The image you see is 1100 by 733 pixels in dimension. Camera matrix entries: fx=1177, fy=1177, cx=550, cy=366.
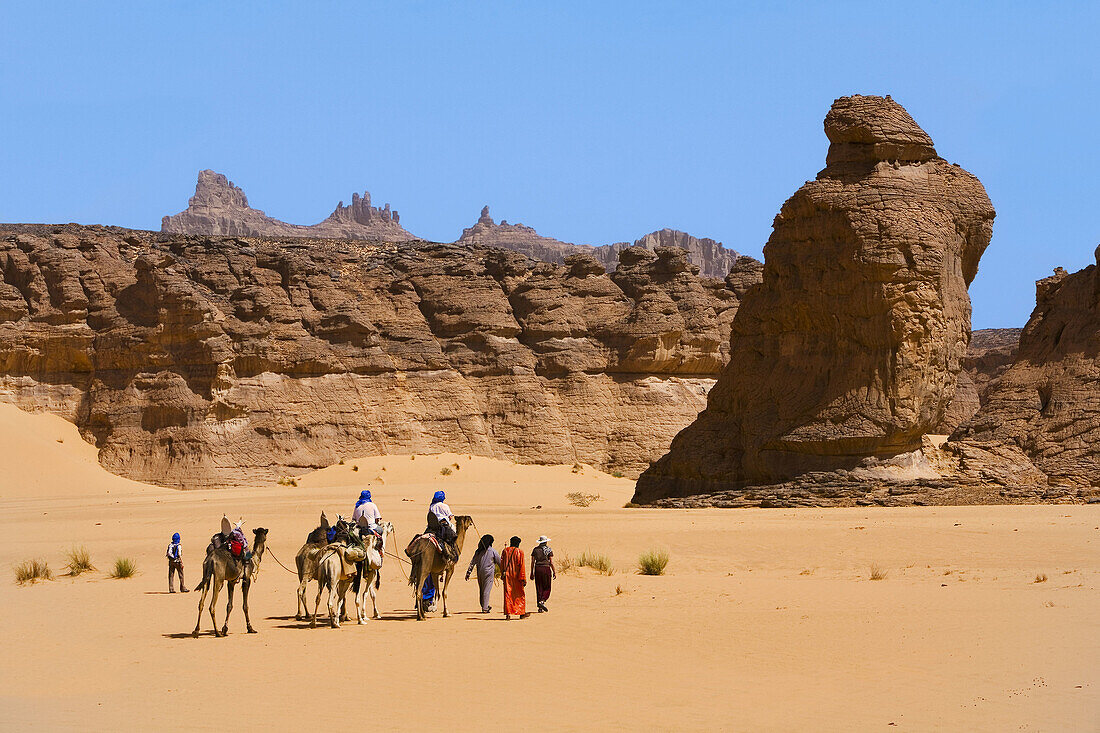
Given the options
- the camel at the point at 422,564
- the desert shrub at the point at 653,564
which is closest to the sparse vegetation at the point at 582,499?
the desert shrub at the point at 653,564

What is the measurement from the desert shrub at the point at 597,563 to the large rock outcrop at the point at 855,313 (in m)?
7.38

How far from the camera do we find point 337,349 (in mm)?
41438

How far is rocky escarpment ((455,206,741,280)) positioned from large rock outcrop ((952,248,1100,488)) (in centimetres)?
7928

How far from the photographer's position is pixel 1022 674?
937cm

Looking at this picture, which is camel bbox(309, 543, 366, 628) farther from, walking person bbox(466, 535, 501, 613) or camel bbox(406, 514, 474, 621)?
walking person bbox(466, 535, 501, 613)

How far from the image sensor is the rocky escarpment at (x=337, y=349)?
38531mm

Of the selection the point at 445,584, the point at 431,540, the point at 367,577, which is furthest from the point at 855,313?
the point at 367,577

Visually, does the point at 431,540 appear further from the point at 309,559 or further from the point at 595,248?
the point at 595,248

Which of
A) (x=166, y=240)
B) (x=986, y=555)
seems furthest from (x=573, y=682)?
(x=166, y=240)

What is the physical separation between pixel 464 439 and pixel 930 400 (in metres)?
20.9

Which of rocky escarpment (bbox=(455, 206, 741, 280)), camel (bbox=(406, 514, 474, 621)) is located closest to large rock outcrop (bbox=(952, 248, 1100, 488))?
camel (bbox=(406, 514, 474, 621))

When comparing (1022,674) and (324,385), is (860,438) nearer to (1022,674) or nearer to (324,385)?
(1022,674)

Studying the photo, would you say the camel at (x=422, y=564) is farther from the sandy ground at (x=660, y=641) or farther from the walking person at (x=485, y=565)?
the walking person at (x=485, y=565)

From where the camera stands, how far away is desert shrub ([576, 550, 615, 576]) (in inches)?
673
